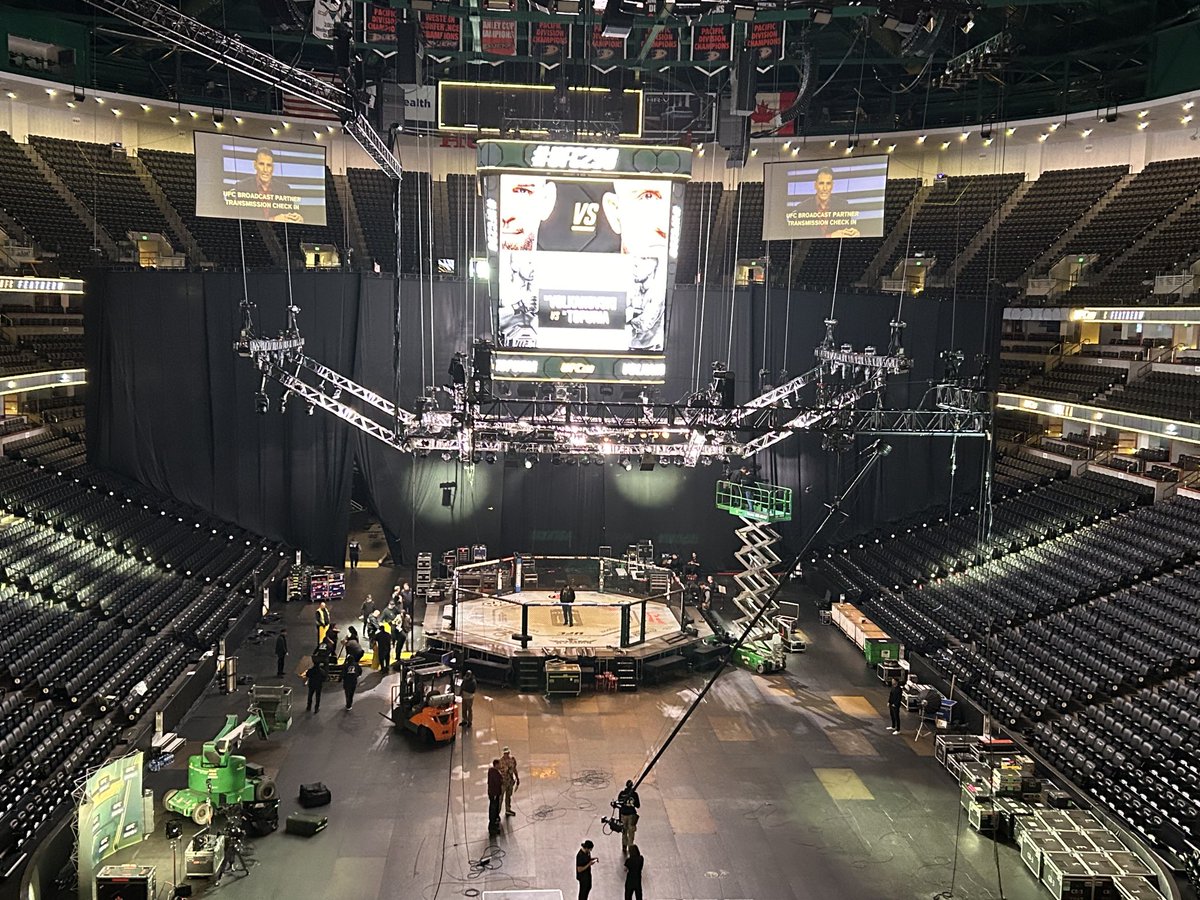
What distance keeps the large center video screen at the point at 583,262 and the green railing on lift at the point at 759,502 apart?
5.45m

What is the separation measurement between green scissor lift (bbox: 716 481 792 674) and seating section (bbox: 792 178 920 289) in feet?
23.2

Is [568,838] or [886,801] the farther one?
[886,801]

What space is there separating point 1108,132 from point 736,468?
12455 mm

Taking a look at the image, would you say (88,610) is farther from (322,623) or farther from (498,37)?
(498,37)

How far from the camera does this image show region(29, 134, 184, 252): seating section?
24.2 meters

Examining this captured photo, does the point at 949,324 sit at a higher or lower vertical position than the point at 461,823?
higher

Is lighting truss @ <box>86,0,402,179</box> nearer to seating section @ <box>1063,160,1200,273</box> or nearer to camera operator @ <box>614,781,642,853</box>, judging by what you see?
camera operator @ <box>614,781,642,853</box>

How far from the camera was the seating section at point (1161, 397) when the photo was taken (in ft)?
61.4

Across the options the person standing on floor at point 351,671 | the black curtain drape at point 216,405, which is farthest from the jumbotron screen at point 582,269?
the black curtain drape at point 216,405

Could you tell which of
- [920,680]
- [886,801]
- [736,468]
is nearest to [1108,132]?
[736,468]

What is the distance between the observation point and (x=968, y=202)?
88.0 ft

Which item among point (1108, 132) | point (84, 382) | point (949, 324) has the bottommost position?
point (84, 382)

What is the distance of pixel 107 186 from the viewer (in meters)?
24.6

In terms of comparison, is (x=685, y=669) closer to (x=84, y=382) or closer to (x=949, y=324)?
(x=949, y=324)
